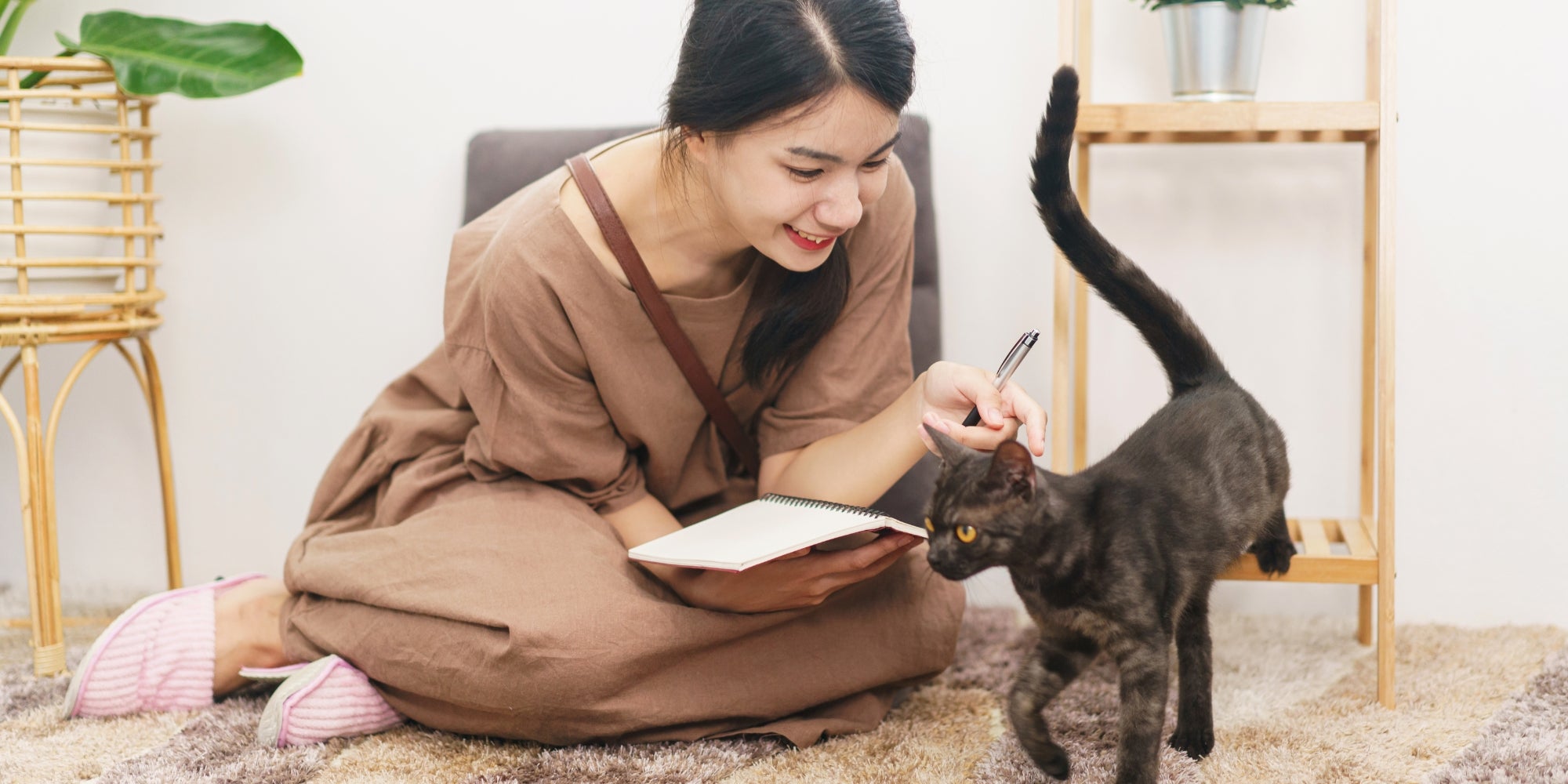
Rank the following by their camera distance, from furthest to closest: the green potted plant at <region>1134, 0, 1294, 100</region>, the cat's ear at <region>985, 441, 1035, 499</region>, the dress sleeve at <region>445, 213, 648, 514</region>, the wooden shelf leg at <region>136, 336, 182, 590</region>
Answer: the wooden shelf leg at <region>136, 336, 182, 590</region> → the green potted plant at <region>1134, 0, 1294, 100</region> → the dress sleeve at <region>445, 213, 648, 514</region> → the cat's ear at <region>985, 441, 1035, 499</region>

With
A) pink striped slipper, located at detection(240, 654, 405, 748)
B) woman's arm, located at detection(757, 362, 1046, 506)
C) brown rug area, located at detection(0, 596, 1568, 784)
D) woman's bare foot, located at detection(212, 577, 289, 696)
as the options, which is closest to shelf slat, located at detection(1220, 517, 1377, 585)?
brown rug area, located at detection(0, 596, 1568, 784)

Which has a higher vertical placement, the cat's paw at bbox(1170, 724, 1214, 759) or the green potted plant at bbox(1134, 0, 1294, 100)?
the green potted plant at bbox(1134, 0, 1294, 100)

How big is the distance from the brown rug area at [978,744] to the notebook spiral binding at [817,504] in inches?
9.3

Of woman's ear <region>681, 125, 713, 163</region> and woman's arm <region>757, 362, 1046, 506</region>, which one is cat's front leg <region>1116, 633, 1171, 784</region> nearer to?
woman's arm <region>757, 362, 1046, 506</region>

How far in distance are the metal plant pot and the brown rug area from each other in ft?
2.17

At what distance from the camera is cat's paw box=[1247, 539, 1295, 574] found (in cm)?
121

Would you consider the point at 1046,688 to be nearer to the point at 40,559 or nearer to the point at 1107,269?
the point at 1107,269

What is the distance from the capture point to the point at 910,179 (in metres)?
1.51

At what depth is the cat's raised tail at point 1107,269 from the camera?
3.46 ft

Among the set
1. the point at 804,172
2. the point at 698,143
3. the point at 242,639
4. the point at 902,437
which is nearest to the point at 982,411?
the point at 902,437

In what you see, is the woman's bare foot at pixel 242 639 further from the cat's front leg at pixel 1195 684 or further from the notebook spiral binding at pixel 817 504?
the cat's front leg at pixel 1195 684

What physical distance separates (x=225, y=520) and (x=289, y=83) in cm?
69

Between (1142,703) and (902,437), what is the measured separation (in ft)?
1.13

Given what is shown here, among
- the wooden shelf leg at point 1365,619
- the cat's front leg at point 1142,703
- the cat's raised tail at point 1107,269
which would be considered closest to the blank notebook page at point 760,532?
the cat's front leg at point 1142,703
